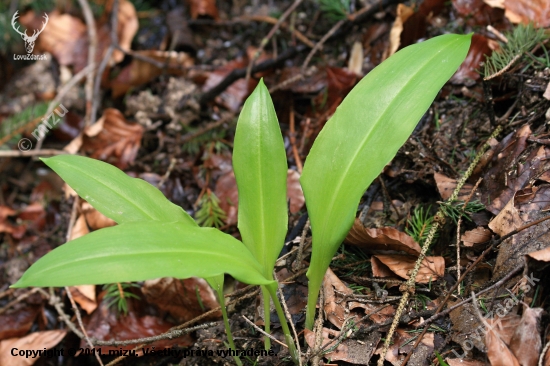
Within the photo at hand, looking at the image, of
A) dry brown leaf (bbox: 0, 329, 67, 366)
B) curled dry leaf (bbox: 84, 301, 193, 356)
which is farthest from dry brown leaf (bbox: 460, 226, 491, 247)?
dry brown leaf (bbox: 0, 329, 67, 366)

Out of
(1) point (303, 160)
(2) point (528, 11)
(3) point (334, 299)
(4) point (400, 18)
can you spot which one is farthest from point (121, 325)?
(2) point (528, 11)

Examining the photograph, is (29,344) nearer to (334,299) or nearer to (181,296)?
(181,296)

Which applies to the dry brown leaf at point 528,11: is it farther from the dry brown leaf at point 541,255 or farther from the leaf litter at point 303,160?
the dry brown leaf at point 541,255

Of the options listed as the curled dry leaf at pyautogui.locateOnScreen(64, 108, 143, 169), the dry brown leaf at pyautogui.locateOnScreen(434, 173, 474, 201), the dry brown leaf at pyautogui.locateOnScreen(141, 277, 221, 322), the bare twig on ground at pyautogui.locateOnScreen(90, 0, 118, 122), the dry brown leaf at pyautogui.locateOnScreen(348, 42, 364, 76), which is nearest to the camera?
the dry brown leaf at pyautogui.locateOnScreen(434, 173, 474, 201)

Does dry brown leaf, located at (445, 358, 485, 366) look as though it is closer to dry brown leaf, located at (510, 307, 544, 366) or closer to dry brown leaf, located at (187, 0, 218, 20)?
dry brown leaf, located at (510, 307, 544, 366)

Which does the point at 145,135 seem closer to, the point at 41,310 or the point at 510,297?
the point at 41,310

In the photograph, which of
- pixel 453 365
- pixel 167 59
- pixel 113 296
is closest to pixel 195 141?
pixel 167 59
